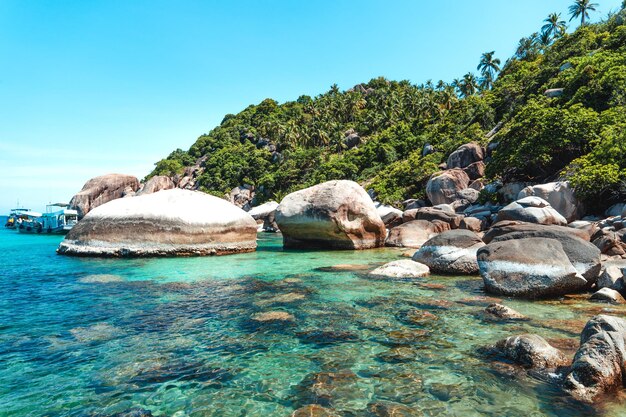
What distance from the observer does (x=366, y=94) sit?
330 feet

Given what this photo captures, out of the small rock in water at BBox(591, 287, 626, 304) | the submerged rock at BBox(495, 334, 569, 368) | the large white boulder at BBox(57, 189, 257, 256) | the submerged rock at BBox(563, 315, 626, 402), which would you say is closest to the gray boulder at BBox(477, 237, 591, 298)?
the small rock in water at BBox(591, 287, 626, 304)

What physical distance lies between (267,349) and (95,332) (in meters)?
3.46

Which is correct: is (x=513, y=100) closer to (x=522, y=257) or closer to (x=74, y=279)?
(x=522, y=257)

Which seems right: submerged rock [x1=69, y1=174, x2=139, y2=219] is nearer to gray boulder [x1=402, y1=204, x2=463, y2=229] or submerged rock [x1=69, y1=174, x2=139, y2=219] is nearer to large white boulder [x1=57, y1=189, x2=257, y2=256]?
large white boulder [x1=57, y1=189, x2=257, y2=256]

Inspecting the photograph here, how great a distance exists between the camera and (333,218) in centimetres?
1966

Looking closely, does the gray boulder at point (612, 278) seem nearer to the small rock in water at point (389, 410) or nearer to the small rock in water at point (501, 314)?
the small rock in water at point (501, 314)

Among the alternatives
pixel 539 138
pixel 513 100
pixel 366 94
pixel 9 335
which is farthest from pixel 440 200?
pixel 366 94

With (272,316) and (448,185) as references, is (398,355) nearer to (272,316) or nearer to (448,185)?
(272,316)

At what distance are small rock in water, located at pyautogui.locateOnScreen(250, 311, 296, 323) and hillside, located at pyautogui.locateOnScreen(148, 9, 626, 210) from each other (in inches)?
701

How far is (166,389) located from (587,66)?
3684 centimetres

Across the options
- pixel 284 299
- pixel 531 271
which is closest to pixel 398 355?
pixel 284 299

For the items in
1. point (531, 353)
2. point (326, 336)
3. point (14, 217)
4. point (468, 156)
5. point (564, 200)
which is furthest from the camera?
point (14, 217)

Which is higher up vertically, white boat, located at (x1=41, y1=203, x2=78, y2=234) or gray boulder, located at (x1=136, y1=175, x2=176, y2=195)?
gray boulder, located at (x1=136, y1=175, x2=176, y2=195)

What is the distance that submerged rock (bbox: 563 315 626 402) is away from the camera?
4320mm
